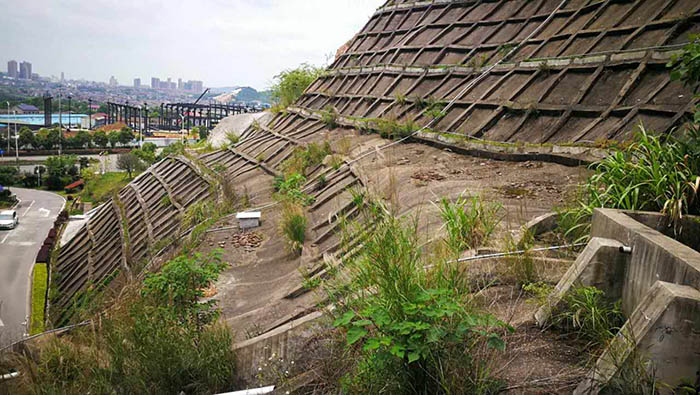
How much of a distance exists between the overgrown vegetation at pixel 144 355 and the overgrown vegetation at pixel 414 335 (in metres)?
1.49

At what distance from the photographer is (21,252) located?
25109mm

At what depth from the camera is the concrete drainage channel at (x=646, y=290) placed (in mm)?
2846

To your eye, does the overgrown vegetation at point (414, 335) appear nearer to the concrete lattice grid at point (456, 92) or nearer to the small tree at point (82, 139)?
the concrete lattice grid at point (456, 92)

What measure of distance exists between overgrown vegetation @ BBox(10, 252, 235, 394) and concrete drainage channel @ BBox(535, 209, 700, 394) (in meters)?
2.72

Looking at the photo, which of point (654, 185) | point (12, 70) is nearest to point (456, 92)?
point (654, 185)

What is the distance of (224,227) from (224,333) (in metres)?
5.68

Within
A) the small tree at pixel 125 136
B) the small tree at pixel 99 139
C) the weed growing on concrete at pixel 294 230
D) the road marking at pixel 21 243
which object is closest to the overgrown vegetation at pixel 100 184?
the road marking at pixel 21 243

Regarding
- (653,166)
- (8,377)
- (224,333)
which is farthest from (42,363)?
(653,166)

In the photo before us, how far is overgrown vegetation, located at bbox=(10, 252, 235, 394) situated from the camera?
427 cm

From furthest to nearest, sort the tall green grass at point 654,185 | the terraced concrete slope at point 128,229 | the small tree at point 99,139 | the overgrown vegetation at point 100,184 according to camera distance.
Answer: the small tree at point 99,139, the overgrown vegetation at point 100,184, the terraced concrete slope at point 128,229, the tall green grass at point 654,185

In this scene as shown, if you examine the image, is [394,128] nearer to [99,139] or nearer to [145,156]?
[145,156]

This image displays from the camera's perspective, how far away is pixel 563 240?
204 inches

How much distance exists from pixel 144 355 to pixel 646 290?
3739 mm

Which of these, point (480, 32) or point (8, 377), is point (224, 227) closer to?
point (8, 377)
